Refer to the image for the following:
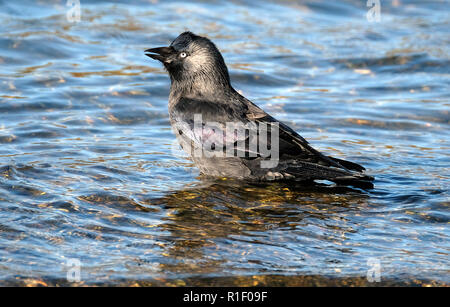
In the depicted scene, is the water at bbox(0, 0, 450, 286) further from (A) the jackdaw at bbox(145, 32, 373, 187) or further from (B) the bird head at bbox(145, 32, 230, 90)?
(B) the bird head at bbox(145, 32, 230, 90)

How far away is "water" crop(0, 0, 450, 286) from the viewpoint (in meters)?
5.18

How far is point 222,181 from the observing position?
23.3ft

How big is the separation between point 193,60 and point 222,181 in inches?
52.5

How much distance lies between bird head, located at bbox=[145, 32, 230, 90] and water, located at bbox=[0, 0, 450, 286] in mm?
978

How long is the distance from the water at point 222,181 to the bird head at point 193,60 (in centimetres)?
98

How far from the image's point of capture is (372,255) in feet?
17.6

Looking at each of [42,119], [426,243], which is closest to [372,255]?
[426,243]

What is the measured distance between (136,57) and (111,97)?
206 centimetres
